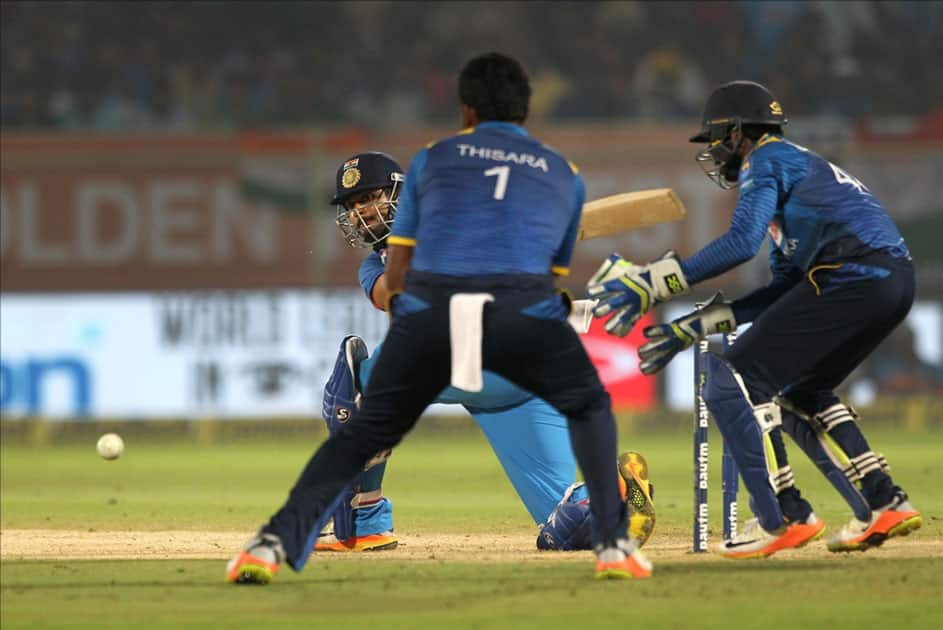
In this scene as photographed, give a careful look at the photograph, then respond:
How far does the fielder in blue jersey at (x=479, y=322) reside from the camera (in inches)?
216

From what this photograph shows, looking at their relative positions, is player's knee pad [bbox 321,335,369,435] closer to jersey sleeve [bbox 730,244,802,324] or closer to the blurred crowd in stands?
jersey sleeve [bbox 730,244,802,324]

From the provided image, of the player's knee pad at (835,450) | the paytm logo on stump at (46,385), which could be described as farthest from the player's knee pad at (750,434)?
the paytm logo on stump at (46,385)

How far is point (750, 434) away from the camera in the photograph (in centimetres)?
633

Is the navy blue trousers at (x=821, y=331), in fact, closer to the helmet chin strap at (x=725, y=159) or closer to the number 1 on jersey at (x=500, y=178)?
the helmet chin strap at (x=725, y=159)

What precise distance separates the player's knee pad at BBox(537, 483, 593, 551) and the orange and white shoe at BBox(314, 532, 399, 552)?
0.73 metres

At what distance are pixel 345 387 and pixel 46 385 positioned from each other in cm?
1156

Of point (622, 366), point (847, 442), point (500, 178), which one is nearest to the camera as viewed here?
point (500, 178)

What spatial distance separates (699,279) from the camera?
6121mm

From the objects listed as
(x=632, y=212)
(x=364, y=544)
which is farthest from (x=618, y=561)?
(x=364, y=544)

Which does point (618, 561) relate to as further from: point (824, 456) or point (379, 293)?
point (379, 293)

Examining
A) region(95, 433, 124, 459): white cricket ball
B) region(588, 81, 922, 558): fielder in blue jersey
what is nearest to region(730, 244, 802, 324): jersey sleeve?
region(588, 81, 922, 558): fielder in blue jersey

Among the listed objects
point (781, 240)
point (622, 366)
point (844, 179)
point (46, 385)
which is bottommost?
point (46, 385)

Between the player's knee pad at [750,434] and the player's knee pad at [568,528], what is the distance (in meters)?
0.87

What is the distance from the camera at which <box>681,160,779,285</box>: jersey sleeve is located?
605cm
